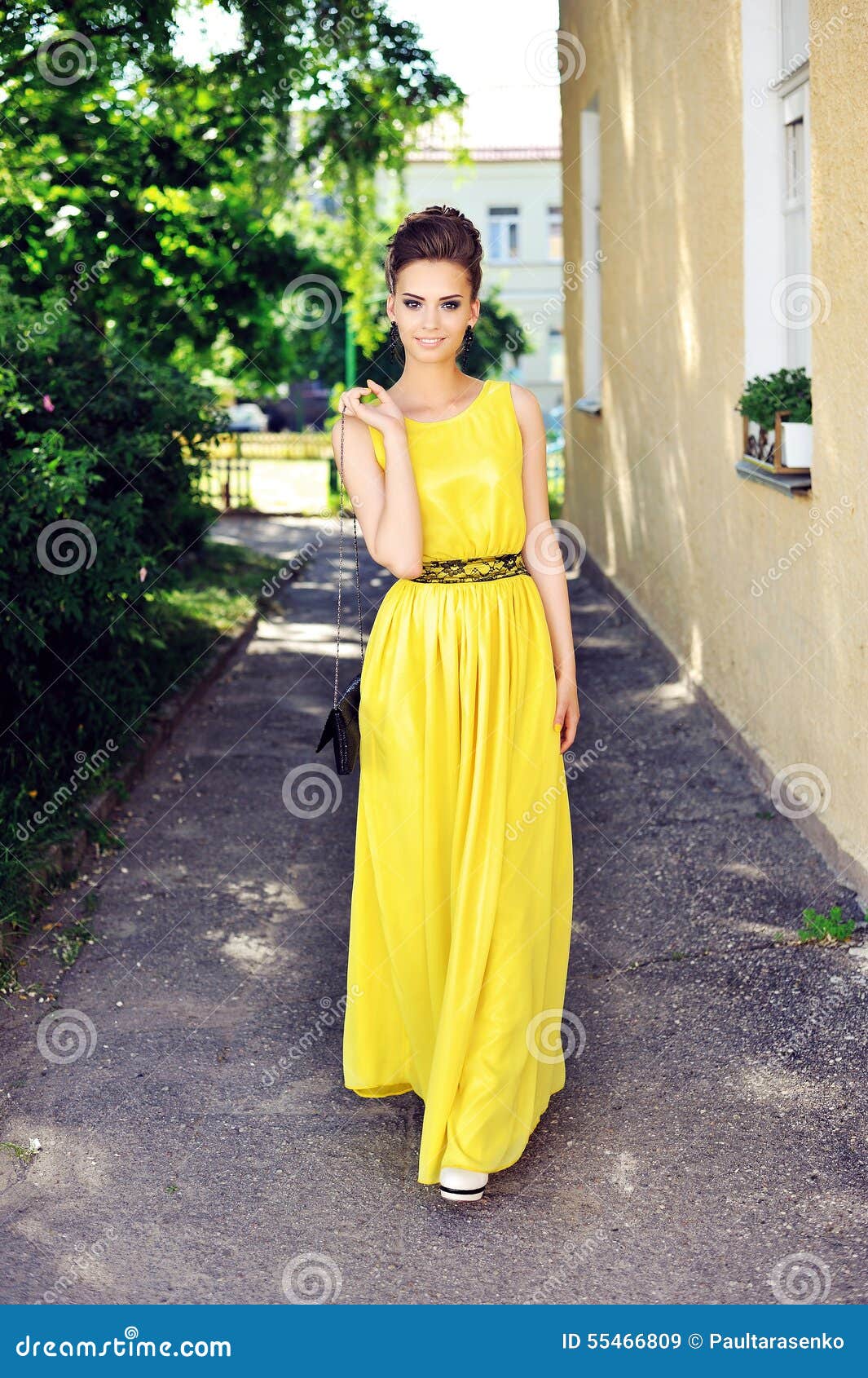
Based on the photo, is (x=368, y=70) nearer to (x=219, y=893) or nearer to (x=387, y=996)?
(x=219, y=893)

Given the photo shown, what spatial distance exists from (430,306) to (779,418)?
108 inches

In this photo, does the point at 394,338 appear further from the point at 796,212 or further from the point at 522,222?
the point at 522,222

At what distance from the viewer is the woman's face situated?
9.96 ft

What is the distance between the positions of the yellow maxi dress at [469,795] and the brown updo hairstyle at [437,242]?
0.28 m

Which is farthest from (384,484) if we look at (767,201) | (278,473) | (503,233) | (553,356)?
(503,233)

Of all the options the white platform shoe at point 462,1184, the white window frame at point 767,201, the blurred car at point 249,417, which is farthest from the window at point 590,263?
the blurred car at point 249,417

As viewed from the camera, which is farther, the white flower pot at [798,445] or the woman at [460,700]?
the white flower pot at [798,445]

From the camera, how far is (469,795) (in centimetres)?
318

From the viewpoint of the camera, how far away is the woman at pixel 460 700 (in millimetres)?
3082

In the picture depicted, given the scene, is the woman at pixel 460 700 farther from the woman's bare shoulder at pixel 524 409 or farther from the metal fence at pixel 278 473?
the metal fence at pixel 278 473

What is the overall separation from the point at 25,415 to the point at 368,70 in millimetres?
6256

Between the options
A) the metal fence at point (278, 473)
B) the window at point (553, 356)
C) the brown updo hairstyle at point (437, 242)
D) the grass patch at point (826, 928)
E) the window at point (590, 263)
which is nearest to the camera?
the brown updo hairstyle at point (437, 242)

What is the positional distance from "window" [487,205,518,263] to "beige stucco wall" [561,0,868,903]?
3694 centimetres

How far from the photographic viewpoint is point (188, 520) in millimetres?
8953
